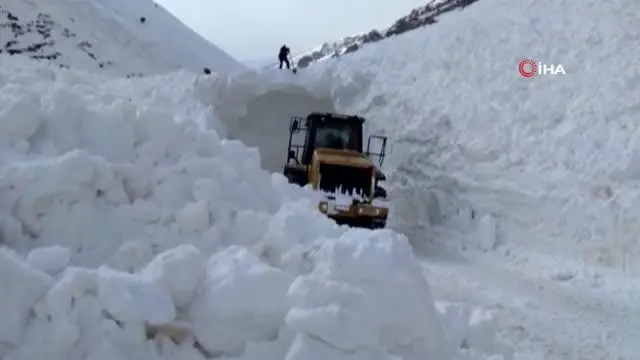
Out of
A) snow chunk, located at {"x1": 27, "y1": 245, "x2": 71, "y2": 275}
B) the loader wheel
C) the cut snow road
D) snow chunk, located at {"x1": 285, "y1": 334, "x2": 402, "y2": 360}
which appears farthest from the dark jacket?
snow chunk, located at {"x1": 285, "y1": 334, "x2": 402, "y2": 360}

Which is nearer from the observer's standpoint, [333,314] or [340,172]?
[333,314]

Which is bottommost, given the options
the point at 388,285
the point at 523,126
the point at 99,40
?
the point at 388,285

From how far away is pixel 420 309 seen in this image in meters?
5.24

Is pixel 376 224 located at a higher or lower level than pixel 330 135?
lower

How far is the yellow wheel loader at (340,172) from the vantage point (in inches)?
551

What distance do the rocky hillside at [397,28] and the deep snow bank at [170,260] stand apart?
21.2 m

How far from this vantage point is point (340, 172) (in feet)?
48.2

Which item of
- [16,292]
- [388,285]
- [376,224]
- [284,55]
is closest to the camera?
[16,292]

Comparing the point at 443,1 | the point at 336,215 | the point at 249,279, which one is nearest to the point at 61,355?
the point at 249,279

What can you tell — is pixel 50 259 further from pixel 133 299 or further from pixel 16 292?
pixel 133 299

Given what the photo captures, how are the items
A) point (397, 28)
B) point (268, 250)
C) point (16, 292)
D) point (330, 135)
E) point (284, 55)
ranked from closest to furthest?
point (16, 292) < point (268, 250) < point (330, 135) < point (284, 55) < point (397, 28)

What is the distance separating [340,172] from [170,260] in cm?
981

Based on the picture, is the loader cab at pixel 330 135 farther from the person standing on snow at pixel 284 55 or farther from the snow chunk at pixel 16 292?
the snow chunk at pixel 16 292

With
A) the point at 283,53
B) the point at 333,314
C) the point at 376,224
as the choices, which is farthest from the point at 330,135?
the point at 333,314
